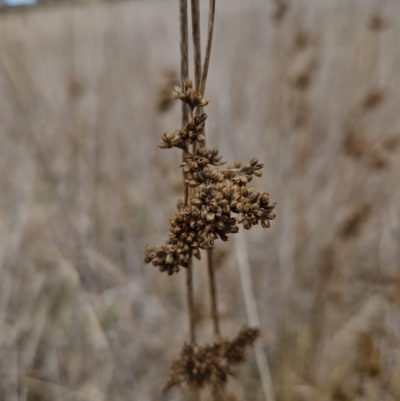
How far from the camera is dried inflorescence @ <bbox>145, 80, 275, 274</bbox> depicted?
56 cm

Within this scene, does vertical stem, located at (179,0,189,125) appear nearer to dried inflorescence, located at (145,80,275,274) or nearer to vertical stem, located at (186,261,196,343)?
dried inflorescence, located at (145,80,275,274)

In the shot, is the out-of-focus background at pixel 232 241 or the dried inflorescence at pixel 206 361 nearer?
the dried inflorescence at pixel 206 361

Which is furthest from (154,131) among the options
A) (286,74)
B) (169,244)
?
(169,244)

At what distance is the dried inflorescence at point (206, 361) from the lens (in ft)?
2.32

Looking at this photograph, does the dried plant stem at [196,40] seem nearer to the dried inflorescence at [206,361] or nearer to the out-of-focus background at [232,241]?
the dried inflorescence at [206,361]

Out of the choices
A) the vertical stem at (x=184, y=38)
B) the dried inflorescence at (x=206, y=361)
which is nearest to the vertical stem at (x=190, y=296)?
the dried inflorescence at (x=206, y=361)

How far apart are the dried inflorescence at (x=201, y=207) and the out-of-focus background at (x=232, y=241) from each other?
69cm

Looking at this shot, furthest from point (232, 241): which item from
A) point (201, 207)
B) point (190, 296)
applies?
point (201, 207)

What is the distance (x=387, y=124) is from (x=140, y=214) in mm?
2136

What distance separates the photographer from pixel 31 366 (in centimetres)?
196

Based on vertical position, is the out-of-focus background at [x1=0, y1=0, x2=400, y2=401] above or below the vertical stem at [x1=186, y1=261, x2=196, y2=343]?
above

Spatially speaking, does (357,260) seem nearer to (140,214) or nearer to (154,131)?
(140,214)

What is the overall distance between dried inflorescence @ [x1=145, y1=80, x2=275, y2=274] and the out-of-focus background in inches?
27.3

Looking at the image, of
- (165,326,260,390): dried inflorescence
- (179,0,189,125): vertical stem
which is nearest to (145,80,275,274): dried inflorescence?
(179,0,189,125): vertical stem
